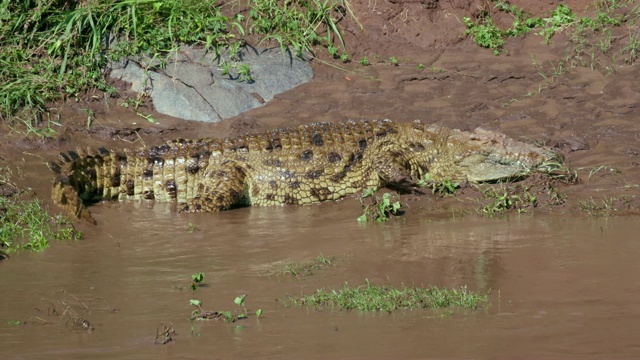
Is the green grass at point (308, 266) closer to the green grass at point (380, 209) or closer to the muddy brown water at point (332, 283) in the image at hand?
the muddy brown water at point (332, 283)

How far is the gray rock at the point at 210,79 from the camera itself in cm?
1031

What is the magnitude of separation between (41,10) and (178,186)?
3.04m

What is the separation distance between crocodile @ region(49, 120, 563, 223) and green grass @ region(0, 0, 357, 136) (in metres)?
1.46

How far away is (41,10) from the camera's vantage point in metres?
10.6

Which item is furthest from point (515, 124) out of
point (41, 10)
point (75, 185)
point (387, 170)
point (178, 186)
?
point (41, 10)

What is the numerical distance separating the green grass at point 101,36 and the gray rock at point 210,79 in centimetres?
10

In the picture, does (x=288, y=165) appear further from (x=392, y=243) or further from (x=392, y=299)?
(x=392, y=299)

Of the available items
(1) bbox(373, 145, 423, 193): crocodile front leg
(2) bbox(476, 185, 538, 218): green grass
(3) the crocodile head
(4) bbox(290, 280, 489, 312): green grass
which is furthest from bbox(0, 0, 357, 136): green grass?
(4) bbox(290, 280, 489, 312): green grass

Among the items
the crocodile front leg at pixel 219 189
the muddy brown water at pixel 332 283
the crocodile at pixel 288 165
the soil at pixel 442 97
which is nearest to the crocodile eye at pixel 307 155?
the crocodile at pixel 288 165

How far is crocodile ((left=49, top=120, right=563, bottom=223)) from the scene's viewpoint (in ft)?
28.6

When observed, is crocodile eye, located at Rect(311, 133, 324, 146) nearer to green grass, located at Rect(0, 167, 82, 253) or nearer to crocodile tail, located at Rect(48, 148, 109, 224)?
crocodile tail, located at Rect(48, 148, 109, 224)

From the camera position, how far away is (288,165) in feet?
29.0

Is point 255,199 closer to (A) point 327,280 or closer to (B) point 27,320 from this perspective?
(A) point 327,280

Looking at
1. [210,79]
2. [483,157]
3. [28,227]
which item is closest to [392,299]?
[28,227]
